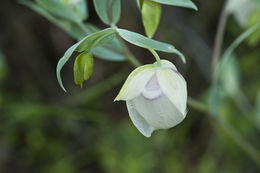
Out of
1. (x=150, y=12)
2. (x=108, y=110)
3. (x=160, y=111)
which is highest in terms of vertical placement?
(x=150, y=12)

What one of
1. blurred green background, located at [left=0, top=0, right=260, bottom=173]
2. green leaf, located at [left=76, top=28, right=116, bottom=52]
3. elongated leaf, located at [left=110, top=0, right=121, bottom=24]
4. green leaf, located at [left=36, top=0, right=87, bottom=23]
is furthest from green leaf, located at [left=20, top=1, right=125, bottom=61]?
blurred green background, located at [left=0, top=0, right=260, bottom=173]

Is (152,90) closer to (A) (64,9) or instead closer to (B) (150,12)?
(B) (150,12)

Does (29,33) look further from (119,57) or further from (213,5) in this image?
(119,57)

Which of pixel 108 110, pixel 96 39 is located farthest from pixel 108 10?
pixel 108 110

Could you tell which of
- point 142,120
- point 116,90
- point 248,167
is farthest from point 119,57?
point 116,90

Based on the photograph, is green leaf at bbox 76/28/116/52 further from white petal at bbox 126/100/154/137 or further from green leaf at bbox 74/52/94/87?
white petal at bbox 126/100/154/137

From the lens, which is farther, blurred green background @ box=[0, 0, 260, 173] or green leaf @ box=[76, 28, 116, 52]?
blurred green background @ box=[0, 0, 260, 173]
